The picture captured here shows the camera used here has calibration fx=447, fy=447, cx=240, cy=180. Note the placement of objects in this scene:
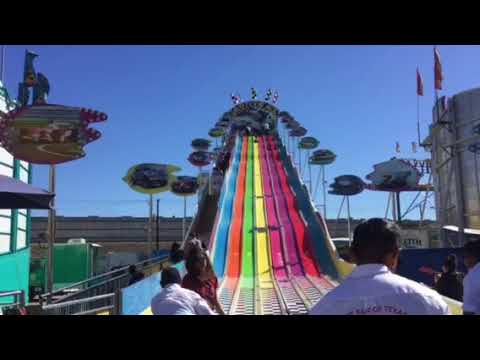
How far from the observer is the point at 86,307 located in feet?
22.1

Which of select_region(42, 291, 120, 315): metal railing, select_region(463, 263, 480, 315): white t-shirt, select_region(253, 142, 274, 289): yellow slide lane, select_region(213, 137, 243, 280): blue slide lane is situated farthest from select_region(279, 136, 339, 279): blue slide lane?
select_region(463, 263, 480, 315): white t-shirt

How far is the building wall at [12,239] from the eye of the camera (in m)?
11.2

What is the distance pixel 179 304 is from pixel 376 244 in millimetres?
1336

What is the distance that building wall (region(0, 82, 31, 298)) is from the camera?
11201mm

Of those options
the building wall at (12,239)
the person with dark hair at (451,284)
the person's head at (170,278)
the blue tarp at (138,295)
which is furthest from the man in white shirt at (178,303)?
the building wall at (12,239)

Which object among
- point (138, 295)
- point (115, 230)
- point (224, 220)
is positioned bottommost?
point (138, 295)

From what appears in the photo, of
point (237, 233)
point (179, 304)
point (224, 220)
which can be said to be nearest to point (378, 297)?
point (179, 304)

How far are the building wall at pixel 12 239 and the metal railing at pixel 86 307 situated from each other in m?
5.22

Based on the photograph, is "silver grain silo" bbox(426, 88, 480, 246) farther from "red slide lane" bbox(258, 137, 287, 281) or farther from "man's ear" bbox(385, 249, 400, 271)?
"man's ear" bbox(385, 249, 400, 271)

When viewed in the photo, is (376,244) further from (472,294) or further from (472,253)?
(472,253)

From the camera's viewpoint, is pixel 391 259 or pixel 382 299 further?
pixel 391 259

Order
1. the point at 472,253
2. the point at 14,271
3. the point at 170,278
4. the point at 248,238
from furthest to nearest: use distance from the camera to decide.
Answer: the point at 248,238
the point at 14,271
the point at 472,253
the point at 170,278

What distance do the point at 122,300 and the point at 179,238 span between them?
125 ft
